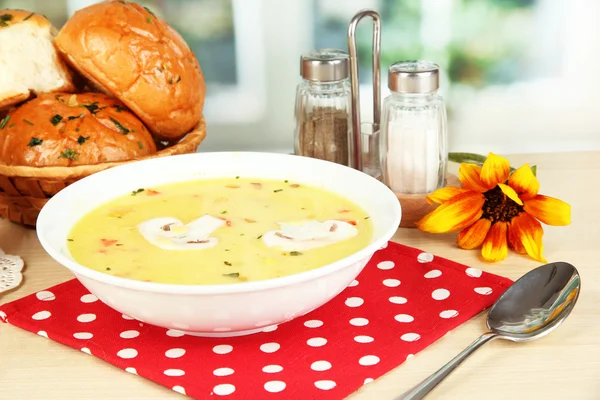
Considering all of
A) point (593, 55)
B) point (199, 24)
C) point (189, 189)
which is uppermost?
point (199, 24)

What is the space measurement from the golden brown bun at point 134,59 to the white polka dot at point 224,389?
0.67 m

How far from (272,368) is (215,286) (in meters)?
0.16

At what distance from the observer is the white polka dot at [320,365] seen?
0.96 metres

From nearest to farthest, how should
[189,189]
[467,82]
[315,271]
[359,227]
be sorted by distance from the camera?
1. [315,271]
2. [359,227]
3. [189,189]
4. [467,82]

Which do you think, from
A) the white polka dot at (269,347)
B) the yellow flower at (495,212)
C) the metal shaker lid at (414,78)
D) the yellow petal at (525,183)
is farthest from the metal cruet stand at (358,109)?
the white polka dot at (269,347)

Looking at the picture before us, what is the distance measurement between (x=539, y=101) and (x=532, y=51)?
0.41 ft

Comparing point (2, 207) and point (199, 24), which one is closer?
point (2, 207)

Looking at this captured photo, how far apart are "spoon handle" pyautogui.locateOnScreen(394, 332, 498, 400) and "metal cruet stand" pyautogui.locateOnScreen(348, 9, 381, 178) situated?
60cm

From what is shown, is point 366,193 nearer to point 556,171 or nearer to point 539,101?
point 556,171

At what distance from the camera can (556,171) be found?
1.74m

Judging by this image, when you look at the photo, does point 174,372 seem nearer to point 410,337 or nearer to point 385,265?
point 410,337

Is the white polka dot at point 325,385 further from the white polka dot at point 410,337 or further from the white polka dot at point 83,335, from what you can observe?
the white polka dot at point 83,335

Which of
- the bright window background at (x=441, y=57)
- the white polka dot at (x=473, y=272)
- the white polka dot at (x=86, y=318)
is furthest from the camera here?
the bright window background at (x=441, y=57)

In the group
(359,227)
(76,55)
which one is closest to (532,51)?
(359,227)
